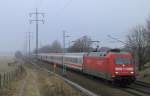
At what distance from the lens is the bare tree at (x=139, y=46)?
57162mm

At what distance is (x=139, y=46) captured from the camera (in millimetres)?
59531

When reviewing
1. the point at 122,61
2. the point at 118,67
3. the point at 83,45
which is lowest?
the point at 118,67

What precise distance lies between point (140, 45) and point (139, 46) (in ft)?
1.76

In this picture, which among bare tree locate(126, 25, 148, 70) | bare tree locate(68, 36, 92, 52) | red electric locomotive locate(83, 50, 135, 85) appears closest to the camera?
red electric locomotive locate(83, 50, 135, 85)

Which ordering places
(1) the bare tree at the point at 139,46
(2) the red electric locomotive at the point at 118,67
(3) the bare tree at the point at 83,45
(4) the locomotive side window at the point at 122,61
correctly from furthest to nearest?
1. (3) the bare tree at the point at 83,45
2. (1) the bare tree at the point at 139,46
3. (4) the locomotive side window at the point at 122,61
4. (2) the red electric locomotive at the point at 118,67

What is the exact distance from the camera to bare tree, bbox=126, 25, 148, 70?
57.2 meters

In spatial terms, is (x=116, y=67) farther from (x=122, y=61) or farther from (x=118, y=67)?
(x=122, y=61)

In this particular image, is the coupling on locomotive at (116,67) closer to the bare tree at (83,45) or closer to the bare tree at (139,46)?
the bare tree at (139,46)

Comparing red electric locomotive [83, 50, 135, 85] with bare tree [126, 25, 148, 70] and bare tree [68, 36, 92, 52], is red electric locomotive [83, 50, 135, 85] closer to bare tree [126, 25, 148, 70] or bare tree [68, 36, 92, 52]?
bare tree [126, 25, 148, 70]

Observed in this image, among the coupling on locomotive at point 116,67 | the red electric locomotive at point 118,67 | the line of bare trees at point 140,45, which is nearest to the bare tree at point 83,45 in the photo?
the line of bare trees at point 140,45

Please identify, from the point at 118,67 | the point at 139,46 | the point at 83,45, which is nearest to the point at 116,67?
the point at 118,67

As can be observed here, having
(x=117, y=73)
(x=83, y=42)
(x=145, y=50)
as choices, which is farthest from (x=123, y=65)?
(x=83, y=42)

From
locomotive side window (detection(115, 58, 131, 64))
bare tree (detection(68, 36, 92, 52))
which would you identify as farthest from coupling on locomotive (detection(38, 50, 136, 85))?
bare tree (detection(68, 36, 92, 52))

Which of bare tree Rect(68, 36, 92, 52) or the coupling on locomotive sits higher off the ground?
bare tree Rect(68, 36, 92, 52)
